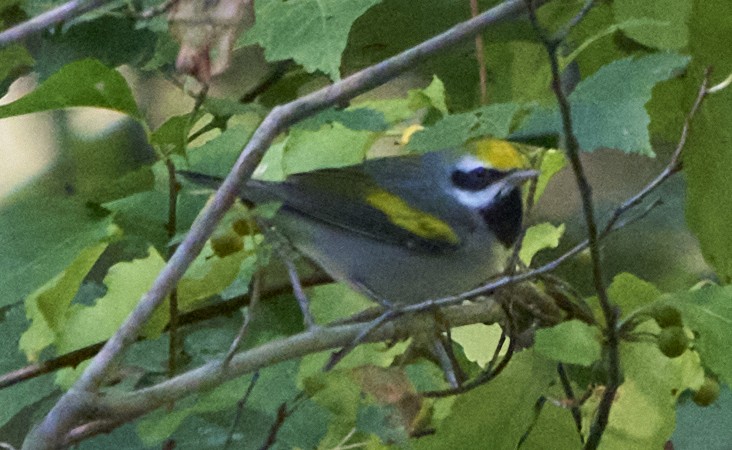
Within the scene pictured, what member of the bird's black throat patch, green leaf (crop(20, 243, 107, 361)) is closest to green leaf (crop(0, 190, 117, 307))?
green leaf (crop(20, 243, 107, 361))

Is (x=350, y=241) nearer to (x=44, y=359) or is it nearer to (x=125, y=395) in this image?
(x=44, y=359)

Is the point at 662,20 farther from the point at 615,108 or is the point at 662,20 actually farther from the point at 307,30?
the point at 307,30

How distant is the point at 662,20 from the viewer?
0.60 m

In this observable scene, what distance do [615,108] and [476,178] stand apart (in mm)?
343

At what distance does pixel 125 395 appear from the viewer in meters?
0.43

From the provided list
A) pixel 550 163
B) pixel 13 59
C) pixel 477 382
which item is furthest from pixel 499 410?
pixel 13 59

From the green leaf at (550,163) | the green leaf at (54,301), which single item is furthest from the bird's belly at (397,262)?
the green leaf at (54,301)

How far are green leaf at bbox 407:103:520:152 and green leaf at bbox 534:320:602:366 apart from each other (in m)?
0.13

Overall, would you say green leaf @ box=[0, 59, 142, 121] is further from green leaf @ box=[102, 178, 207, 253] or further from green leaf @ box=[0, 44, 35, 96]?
green leaf @ box=[0, 44, 35, 96]

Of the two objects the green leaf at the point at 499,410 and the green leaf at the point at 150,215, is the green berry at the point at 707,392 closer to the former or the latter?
the green leaf at the point at 499,410

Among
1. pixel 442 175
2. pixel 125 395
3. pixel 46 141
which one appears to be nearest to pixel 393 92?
pixel 442 175

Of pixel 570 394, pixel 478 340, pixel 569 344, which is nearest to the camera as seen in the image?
pixel 569 344

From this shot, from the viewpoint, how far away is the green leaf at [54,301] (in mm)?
534

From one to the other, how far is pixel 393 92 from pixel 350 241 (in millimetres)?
433
